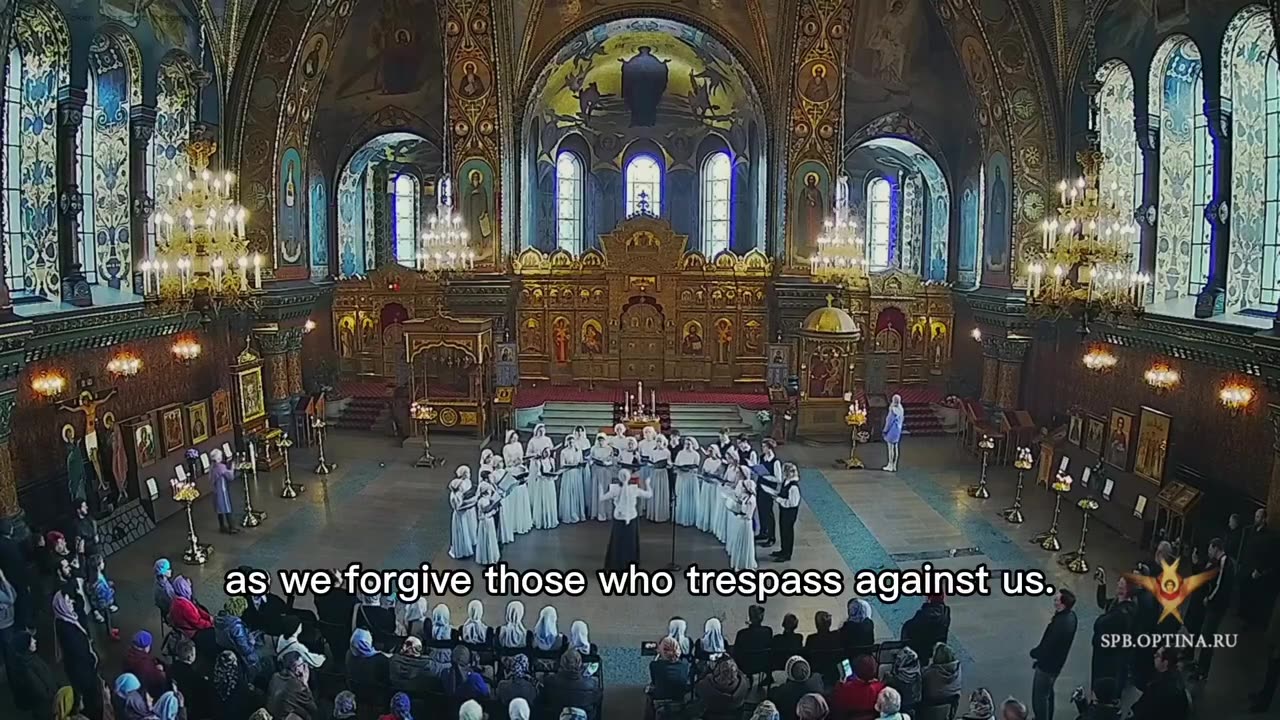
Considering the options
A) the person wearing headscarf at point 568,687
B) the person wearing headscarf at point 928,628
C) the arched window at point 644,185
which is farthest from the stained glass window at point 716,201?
the person wearing headscarf at point 568,687

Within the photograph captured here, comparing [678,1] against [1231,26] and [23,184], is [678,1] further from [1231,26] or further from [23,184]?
[23,184]

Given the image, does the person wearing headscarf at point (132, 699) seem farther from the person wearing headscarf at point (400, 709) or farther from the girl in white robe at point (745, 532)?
the girl in white robe at point (745, 532)

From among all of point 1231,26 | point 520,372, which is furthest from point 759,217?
point 1231,26

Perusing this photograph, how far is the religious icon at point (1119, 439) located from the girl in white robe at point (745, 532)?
777 centimetres

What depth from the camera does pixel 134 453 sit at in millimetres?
17109

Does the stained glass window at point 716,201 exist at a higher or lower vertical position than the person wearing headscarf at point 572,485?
higher

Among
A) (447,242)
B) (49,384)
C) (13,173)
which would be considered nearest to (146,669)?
(49,384)

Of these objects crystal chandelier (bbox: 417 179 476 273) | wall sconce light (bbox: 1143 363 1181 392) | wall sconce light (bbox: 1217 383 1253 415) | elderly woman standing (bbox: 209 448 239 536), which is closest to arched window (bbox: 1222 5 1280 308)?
wall sconce light (bbox: 1143 363 1181 392)

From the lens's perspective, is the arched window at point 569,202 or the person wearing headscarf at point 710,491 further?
the arched window at point 569,202

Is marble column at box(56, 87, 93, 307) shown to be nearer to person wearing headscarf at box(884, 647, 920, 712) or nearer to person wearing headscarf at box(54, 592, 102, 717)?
person wearing headscarf at box(54, 592, 102, 717)

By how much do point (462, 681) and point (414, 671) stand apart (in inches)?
21.1

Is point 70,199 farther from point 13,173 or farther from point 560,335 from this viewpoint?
point 560,335

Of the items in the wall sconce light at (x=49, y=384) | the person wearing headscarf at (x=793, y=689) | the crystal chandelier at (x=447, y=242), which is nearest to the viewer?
the person wearing headscarf at (x=793, y=689)

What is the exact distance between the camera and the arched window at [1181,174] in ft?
58.9
